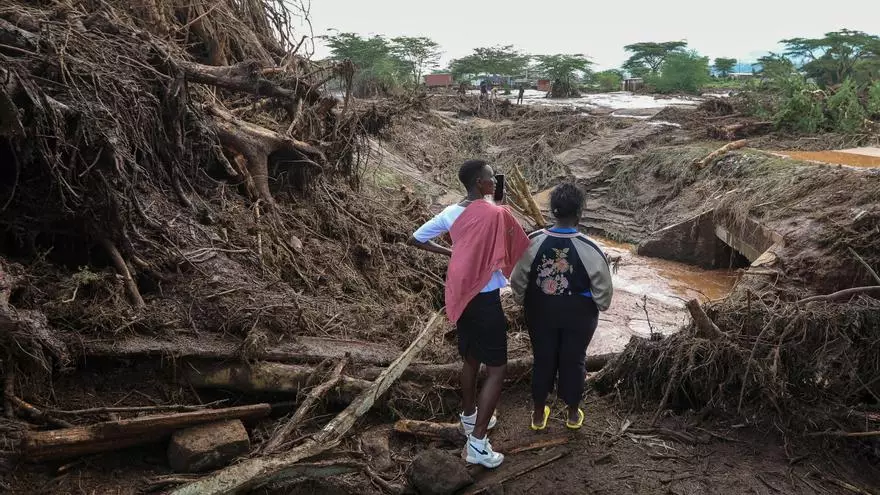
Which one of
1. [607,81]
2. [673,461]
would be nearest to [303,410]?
[673,461]

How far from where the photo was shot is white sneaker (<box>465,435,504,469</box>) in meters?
3.33

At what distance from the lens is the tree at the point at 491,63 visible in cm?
3784

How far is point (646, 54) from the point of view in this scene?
4138 centimetres

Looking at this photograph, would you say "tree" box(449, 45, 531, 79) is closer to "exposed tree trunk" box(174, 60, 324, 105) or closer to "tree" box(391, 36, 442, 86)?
"tree" box(391, 36, 442, 86)

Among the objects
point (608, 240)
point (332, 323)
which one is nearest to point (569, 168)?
point (608, 240)

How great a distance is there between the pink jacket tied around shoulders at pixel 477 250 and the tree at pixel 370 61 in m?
17.8

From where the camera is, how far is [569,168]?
15961 mm

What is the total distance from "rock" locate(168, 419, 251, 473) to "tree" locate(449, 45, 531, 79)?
36807 millimetres

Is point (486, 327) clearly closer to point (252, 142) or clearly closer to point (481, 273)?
point (481, 273)

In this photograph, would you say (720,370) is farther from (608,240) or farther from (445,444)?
(608,240)

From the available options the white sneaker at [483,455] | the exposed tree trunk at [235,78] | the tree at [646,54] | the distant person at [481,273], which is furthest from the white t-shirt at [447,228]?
the tree at [646,54]

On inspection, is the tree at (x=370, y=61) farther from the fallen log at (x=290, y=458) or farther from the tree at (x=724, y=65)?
the tree at (x=724, y=65)

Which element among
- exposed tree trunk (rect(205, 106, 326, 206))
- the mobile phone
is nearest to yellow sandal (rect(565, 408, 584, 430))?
the mobile phone

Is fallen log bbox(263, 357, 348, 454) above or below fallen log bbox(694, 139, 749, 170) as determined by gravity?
below
